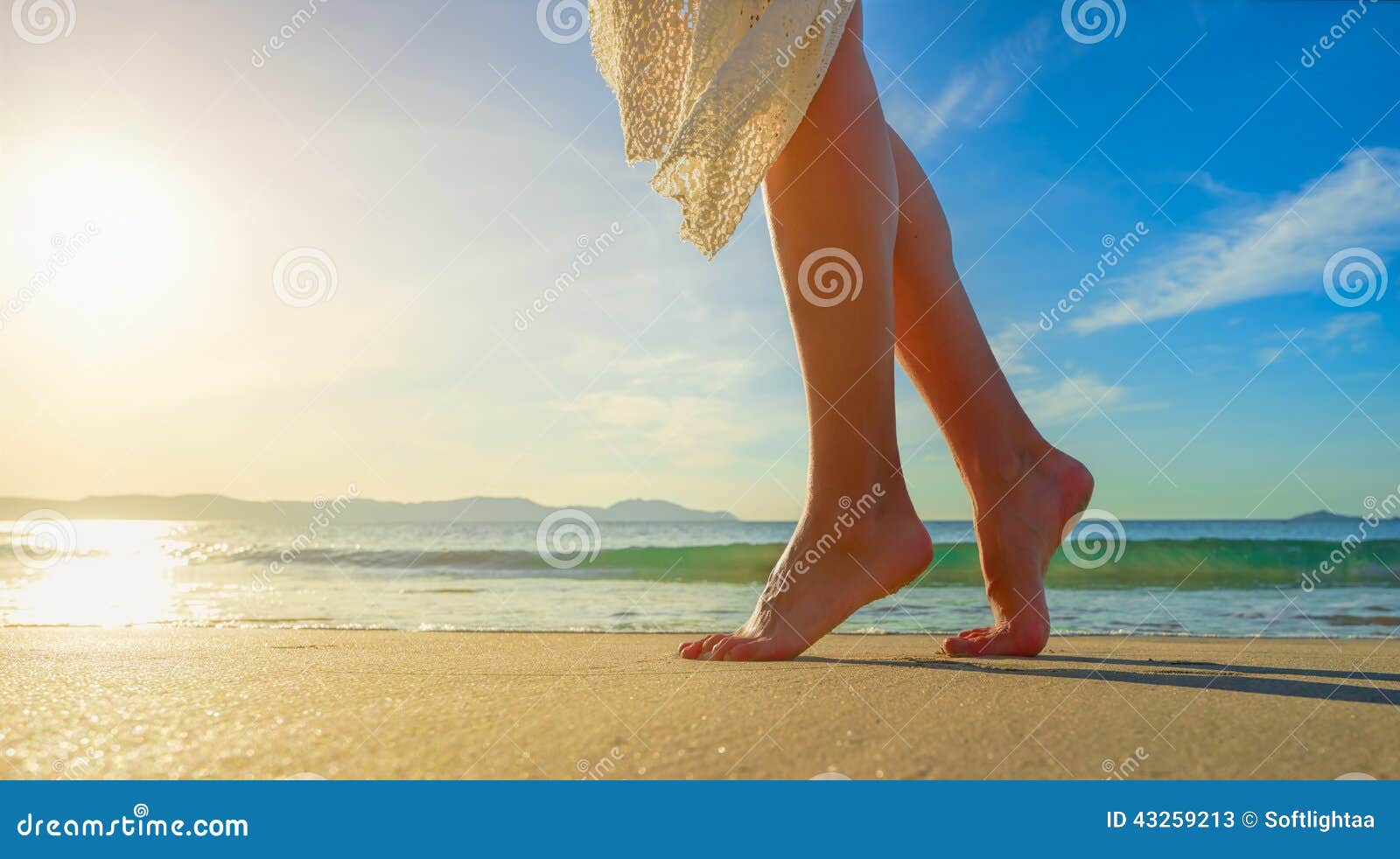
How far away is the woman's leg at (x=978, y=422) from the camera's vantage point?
1725 millimetres

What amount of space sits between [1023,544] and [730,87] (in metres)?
0.97

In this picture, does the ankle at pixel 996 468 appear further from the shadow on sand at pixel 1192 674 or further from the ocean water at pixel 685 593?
the ocean water at pixel 685 593

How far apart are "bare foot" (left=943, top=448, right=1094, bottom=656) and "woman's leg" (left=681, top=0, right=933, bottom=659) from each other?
0.91ft

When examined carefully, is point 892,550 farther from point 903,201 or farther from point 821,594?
point 903,201
